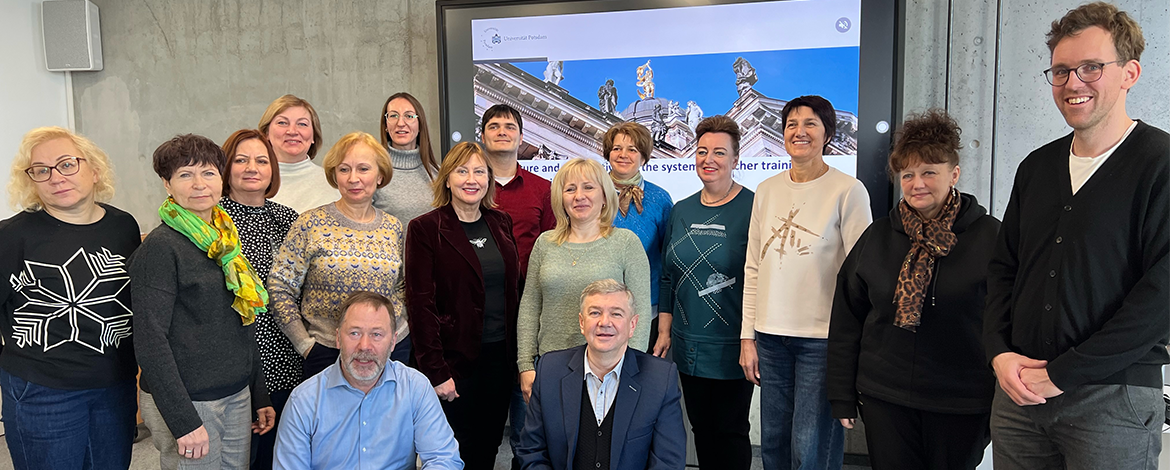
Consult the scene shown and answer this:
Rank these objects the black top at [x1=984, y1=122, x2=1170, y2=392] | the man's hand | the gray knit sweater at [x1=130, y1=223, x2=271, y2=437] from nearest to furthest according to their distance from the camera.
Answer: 1. the black top at [x1=984, y1=122, x2=1170, y2=392]
2. the man's hand
3. the gray knit sweater at [x1=130, y1=223, x2=271, y2=437]

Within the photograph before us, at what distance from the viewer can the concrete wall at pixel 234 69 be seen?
12.3ft

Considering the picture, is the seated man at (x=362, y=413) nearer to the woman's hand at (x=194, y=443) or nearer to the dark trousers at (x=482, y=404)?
the woman's hand at (x=194, y=443)

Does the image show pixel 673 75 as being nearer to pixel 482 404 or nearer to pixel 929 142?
pixel 929 142

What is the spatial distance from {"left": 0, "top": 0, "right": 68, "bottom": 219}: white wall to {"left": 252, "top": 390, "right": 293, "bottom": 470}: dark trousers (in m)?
2.75

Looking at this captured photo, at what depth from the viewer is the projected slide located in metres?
3.25

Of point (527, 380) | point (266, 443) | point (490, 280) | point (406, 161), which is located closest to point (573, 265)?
point (490, 280)

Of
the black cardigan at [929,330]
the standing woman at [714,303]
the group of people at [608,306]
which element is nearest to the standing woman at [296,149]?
the group of people at [608,306]

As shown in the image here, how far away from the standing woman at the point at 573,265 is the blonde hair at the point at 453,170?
25cm

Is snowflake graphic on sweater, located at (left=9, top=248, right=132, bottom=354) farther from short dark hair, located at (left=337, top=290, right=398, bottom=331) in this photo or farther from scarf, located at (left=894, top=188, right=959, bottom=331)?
scarf, located at (left=894, top=188, right=959, bottom=331)

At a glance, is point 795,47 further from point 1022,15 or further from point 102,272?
point 102,272

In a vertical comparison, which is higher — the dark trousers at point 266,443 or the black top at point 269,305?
the black top at point 269,305

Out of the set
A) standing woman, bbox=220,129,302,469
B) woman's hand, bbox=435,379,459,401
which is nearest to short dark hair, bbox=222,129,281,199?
standing woman, bbox=220,129,302,469

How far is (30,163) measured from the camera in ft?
6.11

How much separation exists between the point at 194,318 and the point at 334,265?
448 mm
